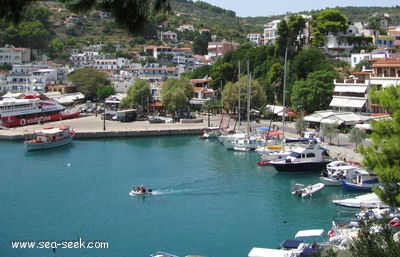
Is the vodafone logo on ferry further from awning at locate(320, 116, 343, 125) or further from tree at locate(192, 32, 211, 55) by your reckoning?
tree at locate(192, 32, 211, 55)

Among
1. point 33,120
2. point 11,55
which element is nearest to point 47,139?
point 33,120

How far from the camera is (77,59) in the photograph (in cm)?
7031

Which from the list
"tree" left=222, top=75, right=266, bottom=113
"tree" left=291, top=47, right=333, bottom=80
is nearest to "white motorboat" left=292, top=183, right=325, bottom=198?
"tree" left=222, top=75, right=266, bottom=113

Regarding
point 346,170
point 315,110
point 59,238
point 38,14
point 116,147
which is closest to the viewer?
point 59,238

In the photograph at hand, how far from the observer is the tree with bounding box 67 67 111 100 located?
53.8m

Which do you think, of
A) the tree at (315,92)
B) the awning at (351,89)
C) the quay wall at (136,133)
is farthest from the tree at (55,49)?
the awning at (351,89)

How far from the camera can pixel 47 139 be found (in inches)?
1334

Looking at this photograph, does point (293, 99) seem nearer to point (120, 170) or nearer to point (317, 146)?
point (317, 146)

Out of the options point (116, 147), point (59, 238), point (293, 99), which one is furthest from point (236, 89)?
point (59, 238)

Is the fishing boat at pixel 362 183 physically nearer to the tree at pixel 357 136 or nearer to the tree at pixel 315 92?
the tree at pixel 357 136

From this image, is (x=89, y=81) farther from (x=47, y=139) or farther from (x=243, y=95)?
(x=47, y=139)

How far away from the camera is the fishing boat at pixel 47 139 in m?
32.9

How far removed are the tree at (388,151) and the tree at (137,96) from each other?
1456 inches

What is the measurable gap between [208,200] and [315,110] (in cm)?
1838
